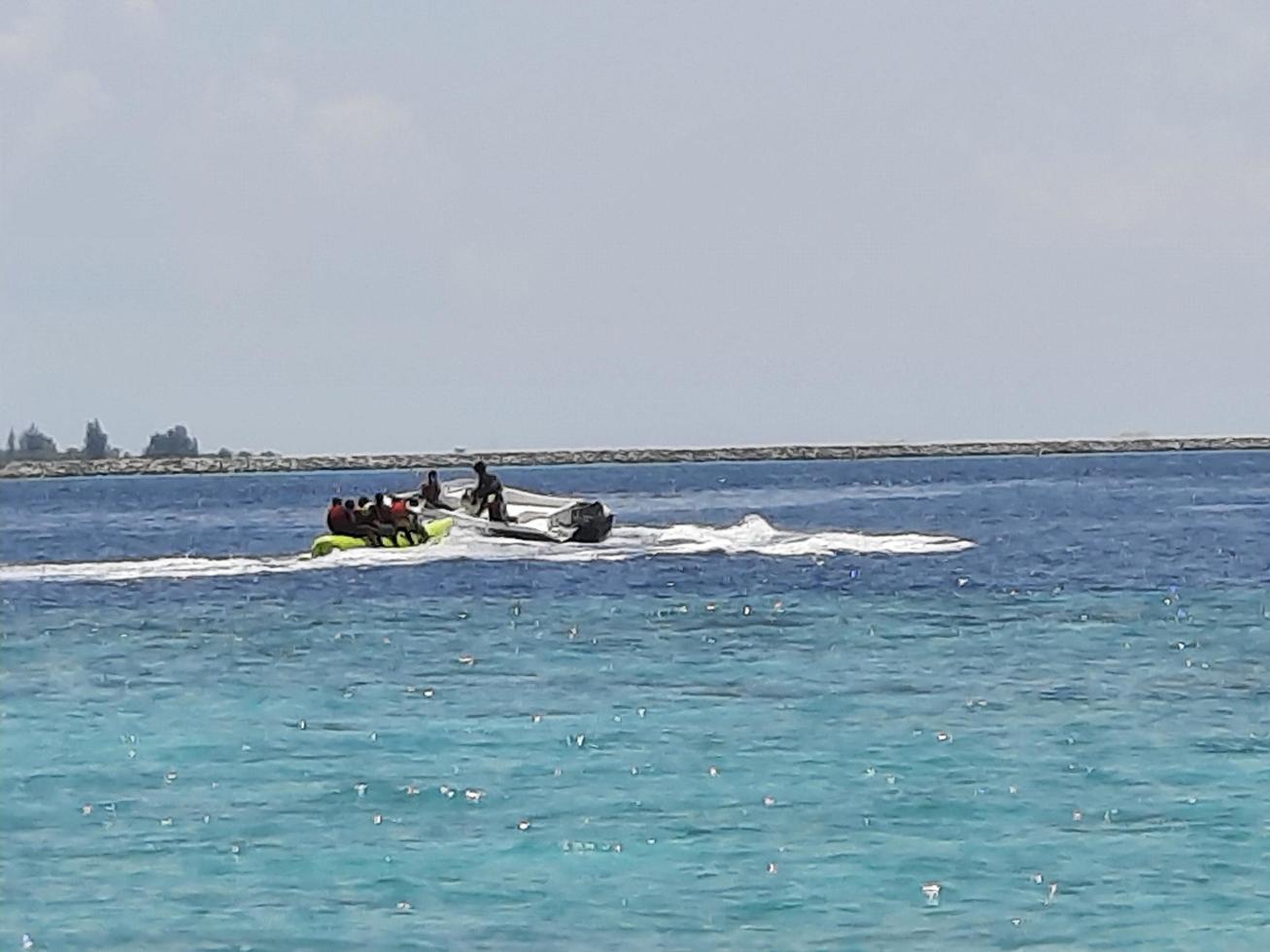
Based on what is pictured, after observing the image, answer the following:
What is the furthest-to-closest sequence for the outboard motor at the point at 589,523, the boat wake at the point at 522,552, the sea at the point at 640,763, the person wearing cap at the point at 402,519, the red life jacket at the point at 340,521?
the outboard motor at the point at 589,523
the boat wake at the point at 522,552
the red life jacket at the point at 340,521
the person wearing cap at the point at 402,519
the sea at the point at 640,763

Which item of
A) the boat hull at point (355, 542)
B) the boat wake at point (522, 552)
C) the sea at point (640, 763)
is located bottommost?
the sea at point (640, 763)

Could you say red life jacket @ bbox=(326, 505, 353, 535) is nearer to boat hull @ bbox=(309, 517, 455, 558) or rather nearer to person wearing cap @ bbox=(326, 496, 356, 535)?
person wearing cap @ bbox=(326, 496, 356, 535)

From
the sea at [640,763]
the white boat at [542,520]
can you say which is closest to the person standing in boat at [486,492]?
the white boat at [542,520]

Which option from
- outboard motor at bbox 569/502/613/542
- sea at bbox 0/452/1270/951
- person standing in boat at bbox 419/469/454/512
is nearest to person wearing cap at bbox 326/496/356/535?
sea at bbox 0/452/1270/951

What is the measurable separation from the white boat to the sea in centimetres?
479

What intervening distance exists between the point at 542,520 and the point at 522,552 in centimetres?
208

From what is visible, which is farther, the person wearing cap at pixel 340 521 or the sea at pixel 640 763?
the person wearing cap at pixel 340 521

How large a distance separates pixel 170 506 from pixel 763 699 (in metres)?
91.4

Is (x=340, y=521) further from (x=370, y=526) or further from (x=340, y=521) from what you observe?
(x=370, y=526)

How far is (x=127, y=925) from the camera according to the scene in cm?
1288

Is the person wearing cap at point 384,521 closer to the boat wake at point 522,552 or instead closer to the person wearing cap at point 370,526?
the person wearing cap at point 370,526

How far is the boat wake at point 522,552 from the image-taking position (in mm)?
41938

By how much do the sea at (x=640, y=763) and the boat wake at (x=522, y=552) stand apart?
2.72 meters

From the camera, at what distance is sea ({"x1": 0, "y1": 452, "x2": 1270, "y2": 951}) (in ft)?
42.5
